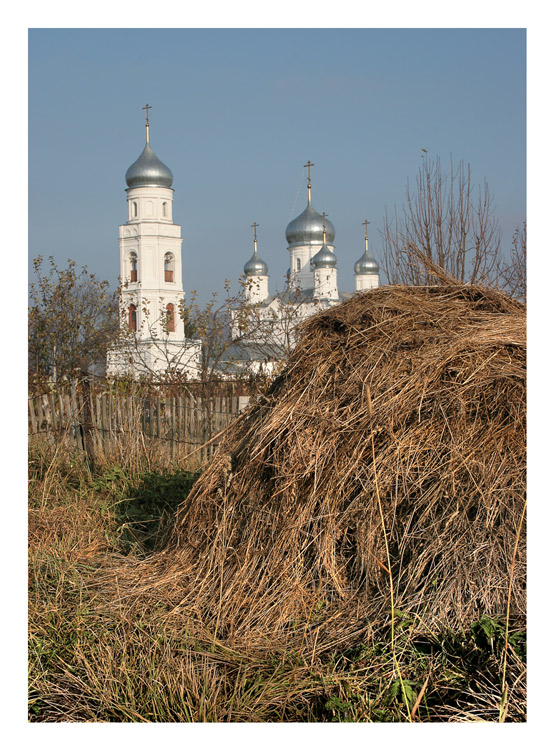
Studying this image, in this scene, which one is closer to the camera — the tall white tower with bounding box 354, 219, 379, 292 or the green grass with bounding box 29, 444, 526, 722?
the green grass with bounding box 29, 444, 526, 722

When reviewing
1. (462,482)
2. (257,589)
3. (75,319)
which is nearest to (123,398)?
(257,589)

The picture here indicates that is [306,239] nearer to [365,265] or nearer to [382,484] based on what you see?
[365,265]

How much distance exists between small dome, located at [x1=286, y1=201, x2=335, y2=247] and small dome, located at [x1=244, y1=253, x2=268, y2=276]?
11.4ft

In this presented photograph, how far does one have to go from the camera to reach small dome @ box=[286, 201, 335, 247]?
57.8m

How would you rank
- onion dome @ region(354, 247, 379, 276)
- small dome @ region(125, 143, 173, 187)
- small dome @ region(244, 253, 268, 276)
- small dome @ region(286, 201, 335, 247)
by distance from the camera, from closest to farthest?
small dome @ region(125, 143, 173, 187) → small dome @ region(286, 201, 335, 247) → small dome @ region(244, 253, 268, 276) → onion dome @ region(354, 247, 379, 276)

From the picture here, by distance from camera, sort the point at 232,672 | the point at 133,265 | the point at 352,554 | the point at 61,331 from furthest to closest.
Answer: the point at 133,265
the point at 61,331
the point at 352,554
the point at 232,672

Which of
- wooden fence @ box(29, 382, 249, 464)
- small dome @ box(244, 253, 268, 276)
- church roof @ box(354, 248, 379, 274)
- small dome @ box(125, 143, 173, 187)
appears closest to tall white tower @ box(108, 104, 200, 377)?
small dome @ box(125, 143, 173, 187)

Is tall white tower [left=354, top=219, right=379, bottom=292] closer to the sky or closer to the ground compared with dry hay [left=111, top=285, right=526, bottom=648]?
closer to the sky

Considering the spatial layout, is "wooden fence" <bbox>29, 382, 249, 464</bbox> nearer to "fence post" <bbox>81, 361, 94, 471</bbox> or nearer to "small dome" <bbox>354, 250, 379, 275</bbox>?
"fence post" <bbox>81, 361, 94, 471</bbox>

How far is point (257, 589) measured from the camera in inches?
A: 153

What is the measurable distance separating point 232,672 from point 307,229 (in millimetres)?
57421

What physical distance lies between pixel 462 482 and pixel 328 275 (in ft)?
157

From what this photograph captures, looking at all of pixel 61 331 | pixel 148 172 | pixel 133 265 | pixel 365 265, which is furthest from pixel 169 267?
pixel 61 331

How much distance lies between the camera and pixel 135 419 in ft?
26.7
